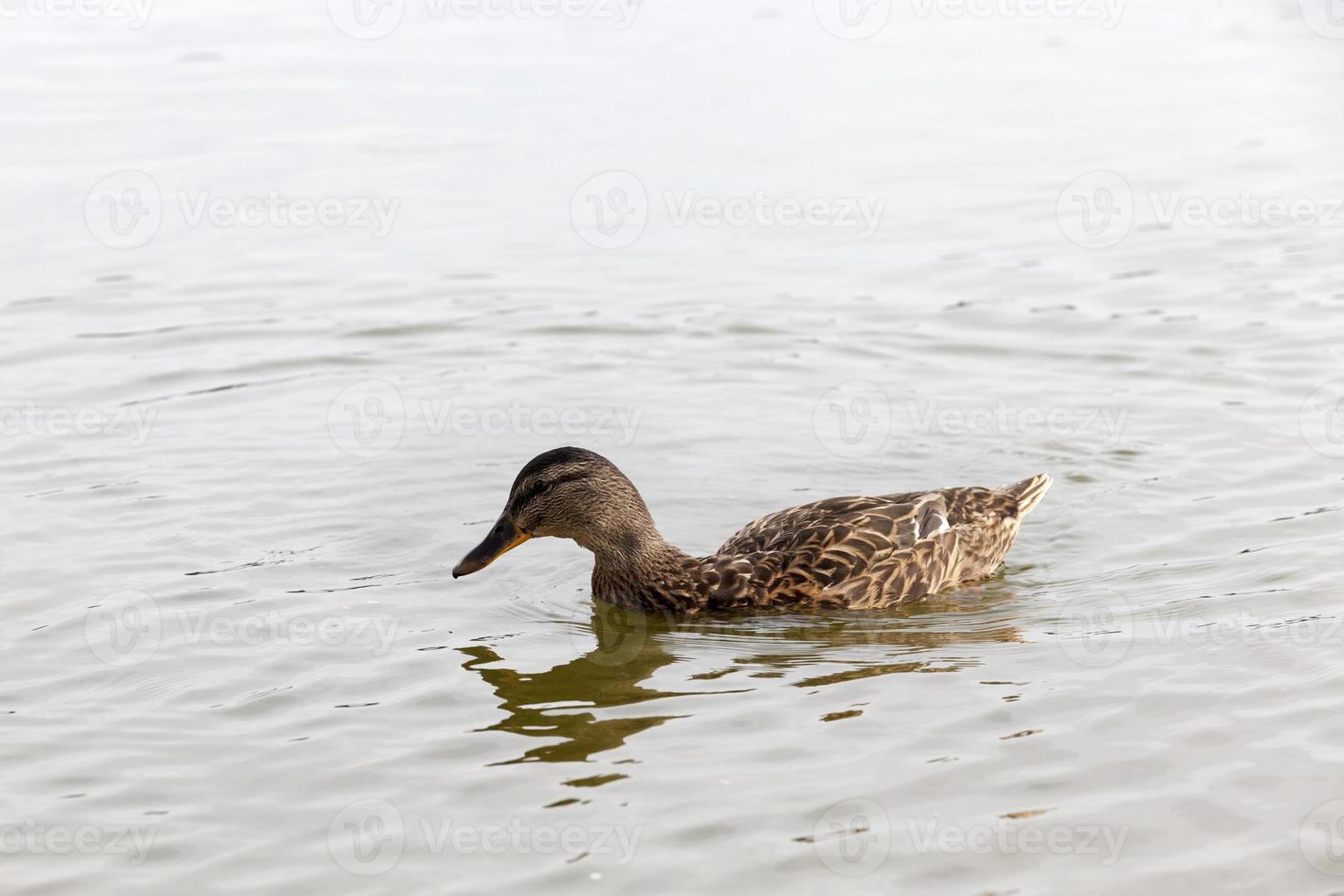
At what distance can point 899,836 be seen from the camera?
6.90 meters

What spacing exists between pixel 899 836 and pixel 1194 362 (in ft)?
24.6

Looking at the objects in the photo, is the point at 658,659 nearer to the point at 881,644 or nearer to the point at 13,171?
the point at 881,644

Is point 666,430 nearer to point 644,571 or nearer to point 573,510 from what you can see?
point 573,510

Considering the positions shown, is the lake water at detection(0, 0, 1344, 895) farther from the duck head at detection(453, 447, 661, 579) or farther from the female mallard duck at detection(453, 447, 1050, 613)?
the duck head at detection(453, 447, 661, 579)

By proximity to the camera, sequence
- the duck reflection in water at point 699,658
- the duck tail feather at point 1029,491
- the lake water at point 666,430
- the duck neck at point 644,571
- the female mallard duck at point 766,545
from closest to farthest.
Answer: the lake water at point 666,430
the duck reflection in water at point 699,658
the female mallard duck at point 766,545
the duck neck at point 644,571
the duck tail feather at point 1029,491

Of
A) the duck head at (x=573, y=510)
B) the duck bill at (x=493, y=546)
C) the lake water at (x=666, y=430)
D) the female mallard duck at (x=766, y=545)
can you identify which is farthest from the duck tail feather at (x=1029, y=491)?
the duck bill at (x=493, y=546)

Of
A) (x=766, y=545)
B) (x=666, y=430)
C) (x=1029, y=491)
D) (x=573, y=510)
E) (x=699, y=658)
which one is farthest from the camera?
(x=666, y=430)

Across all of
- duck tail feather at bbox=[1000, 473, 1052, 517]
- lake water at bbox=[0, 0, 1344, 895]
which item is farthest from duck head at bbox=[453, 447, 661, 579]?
duck tail feather at bbox=[1000, 473, 1052, 517]

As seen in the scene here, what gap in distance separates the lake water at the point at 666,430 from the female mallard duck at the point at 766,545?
0.26 m

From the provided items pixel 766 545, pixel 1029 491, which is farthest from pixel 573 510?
pixel 1029 491

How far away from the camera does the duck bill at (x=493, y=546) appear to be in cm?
973

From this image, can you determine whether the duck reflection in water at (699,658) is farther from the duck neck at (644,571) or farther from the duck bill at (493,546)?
the duck bill at (493,546)

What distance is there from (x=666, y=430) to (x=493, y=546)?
2963 millimetres

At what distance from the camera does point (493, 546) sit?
983cm
